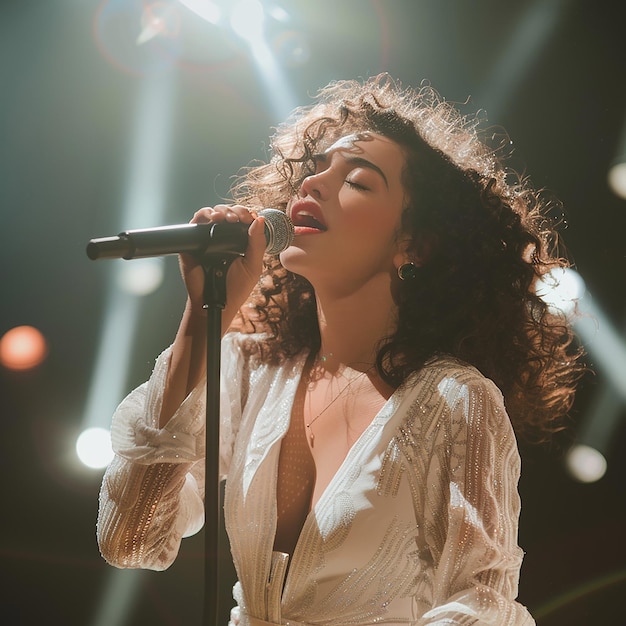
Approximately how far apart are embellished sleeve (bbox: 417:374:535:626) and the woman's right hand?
464 mm

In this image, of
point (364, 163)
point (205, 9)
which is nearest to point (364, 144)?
point (364, 163)

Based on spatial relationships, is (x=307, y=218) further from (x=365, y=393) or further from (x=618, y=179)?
(x=618, y=179)

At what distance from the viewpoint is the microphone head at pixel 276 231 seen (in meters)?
1.27

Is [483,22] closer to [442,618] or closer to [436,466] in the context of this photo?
[436,466]

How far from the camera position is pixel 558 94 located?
2441 mm

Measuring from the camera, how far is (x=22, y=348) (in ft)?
8.19

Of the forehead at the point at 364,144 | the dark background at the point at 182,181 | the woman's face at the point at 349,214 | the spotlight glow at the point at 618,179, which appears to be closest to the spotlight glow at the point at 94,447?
the dark background at the point at 182,181

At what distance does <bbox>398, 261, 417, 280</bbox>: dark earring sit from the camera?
5.39 feet

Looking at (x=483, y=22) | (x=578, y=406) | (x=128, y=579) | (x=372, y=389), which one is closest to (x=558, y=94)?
(x=483, y=22)

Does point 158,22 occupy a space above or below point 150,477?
above

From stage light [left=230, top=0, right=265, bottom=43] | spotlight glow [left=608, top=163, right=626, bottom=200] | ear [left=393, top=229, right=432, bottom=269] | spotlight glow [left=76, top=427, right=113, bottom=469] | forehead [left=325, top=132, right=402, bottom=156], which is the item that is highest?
stage light [left=230, top=0, right=265, bottom=43]

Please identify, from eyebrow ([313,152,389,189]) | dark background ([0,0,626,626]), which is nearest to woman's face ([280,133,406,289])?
eyebrow ([313,152,389,189])

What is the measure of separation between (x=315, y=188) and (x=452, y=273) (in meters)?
0.38

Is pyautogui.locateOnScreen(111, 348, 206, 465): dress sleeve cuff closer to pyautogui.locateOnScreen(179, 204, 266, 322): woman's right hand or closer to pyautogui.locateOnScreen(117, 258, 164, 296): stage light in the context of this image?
pyautogui.locateOnScreen(179, 204, 266, 322): woman's right hand
